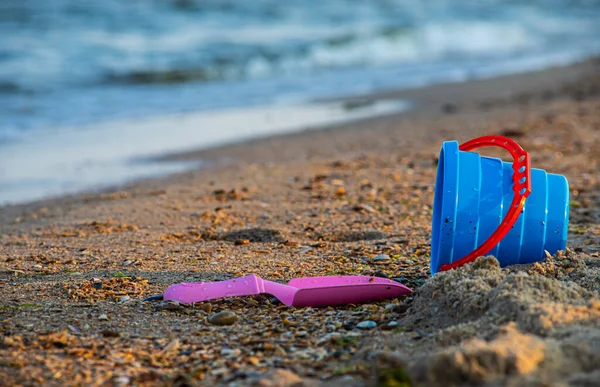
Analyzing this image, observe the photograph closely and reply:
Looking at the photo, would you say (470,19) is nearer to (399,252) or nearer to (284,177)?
(284,177)

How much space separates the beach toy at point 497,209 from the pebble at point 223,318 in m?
0.91

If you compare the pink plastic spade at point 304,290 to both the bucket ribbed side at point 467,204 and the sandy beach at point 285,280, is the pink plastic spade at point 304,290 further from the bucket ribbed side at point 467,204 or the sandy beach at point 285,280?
the bucket ribbed side at point 467,204

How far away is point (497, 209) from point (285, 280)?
3.29 feet

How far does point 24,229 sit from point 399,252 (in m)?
2.38

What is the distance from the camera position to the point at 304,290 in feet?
10.2

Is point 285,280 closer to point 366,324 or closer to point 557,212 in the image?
point 366,324

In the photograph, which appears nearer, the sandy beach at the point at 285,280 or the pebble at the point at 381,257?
the sandy beach at the point at 285,280

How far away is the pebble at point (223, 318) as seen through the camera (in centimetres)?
294

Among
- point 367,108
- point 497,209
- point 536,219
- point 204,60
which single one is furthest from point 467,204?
point 204,60

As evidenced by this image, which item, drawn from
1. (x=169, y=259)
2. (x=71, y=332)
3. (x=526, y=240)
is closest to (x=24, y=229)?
(x=169, y=259)

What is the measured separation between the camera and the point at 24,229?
15.4ft

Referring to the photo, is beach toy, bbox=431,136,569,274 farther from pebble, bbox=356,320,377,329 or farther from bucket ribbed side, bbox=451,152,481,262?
pebble, bbox=356,320,377,329

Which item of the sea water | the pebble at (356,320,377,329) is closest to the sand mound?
the pebble at (356,320,377,329)

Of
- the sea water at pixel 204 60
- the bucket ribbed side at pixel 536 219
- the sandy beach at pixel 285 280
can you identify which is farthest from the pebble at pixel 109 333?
the sea water at pixel 204 60
